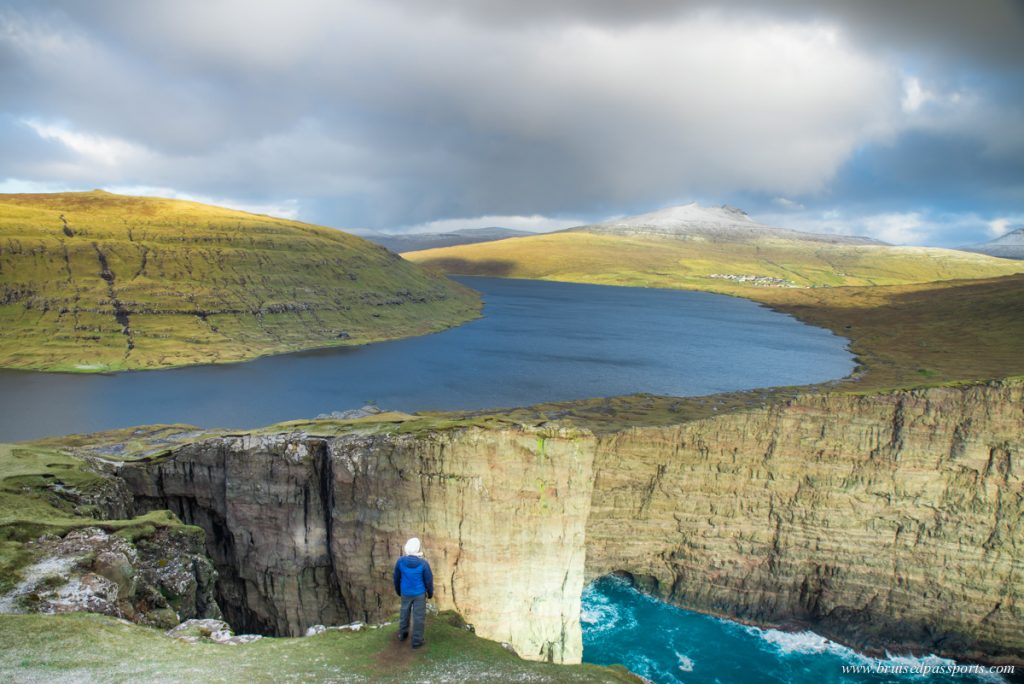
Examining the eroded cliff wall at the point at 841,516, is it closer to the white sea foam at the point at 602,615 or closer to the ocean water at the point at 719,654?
the ocean water at the point at 719,654

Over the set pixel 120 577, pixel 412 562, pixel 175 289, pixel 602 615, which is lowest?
pixel 602 615

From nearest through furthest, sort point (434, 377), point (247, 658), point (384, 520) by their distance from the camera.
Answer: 1. point (247, 658)
2. point (384, 520)
3. point (434, 377)

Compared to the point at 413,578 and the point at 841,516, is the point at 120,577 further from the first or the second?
the point at 841,516

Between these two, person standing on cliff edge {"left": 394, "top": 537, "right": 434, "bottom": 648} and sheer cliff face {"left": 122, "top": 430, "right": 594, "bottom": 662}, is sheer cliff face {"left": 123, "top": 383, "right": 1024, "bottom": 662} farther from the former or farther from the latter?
person standing on cliff edge {"left": 394, "top": 537, "right": 434, "bottom": 648}

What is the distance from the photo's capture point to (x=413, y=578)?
1491 centimetres

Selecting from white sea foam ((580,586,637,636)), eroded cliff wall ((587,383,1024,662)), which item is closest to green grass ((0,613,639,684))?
white sea foam ((580,586,637,636))

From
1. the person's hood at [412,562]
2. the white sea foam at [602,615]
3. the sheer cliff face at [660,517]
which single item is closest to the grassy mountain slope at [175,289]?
the sheer cliff face at [660,517]

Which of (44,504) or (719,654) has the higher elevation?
(44,504)

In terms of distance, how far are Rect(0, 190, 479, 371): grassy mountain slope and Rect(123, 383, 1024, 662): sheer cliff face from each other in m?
85.8

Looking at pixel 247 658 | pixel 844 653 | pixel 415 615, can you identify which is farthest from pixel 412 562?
pixel 844 653

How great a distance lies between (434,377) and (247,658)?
7910cm

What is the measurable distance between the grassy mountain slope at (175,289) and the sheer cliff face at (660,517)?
282ft

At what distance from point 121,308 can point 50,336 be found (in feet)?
42.9

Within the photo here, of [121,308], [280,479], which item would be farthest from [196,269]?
[280,479]
